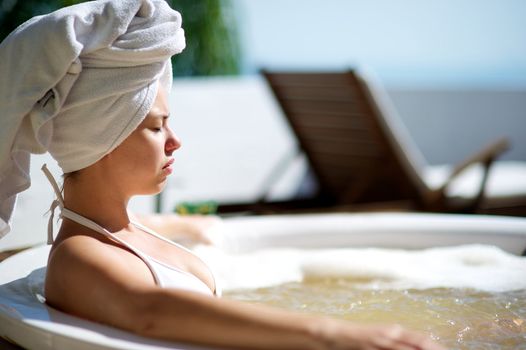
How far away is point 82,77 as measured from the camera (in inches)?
55.1

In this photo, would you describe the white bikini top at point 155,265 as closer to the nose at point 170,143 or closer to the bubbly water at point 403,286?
the nose at point 170,143

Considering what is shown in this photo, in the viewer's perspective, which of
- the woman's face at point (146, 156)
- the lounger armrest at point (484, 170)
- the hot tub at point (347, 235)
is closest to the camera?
the woman's face at point (146, 156)

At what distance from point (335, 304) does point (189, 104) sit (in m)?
3.19

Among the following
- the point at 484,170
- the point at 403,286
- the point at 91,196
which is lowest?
the point at 484,170

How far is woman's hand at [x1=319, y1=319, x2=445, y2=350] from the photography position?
1156mm

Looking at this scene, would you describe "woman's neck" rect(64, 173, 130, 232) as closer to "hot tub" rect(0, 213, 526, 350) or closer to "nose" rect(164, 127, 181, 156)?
"nose" rect(164, 127, 181, 156)

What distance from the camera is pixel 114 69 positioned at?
1.41 metres

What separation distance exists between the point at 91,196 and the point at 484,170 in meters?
3.18

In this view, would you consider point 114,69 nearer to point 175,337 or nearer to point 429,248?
point 175,337

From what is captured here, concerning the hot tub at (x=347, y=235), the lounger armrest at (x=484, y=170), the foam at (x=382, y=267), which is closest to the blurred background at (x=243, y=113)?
the hot tub at (x=347, y=235)

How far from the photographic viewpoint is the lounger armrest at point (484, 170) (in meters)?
4.19

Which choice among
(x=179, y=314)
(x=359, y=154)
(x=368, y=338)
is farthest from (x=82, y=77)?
(x=359, y=154)

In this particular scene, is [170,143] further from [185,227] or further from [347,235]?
[347,235]

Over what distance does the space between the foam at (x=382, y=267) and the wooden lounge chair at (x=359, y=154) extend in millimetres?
1704
